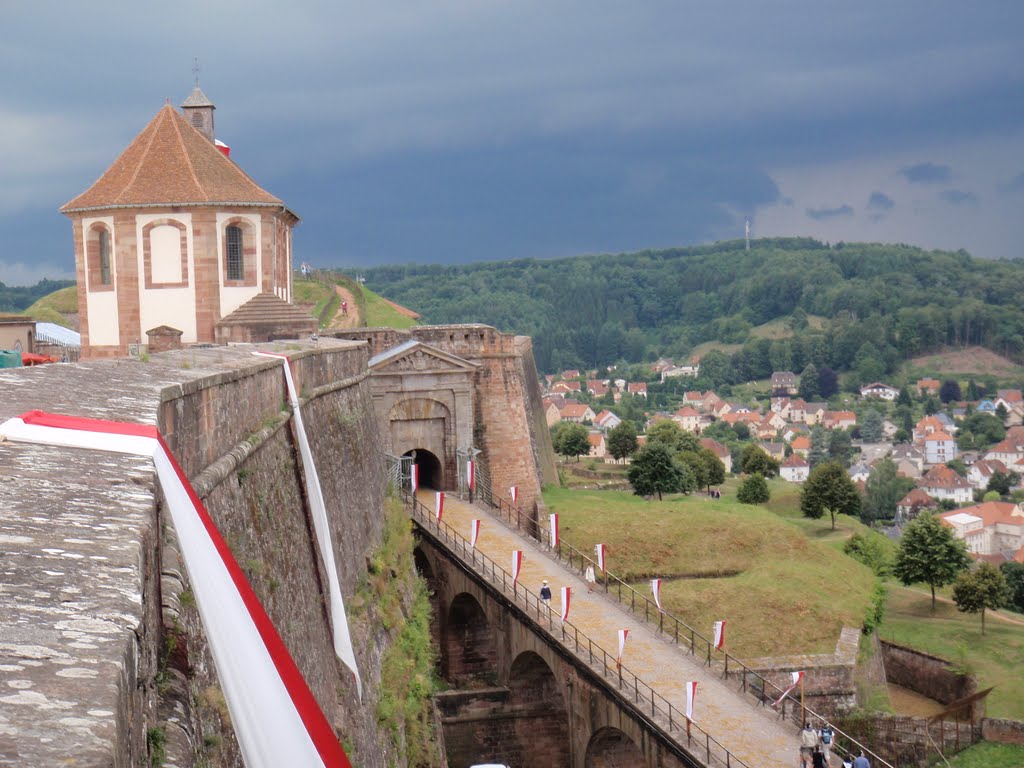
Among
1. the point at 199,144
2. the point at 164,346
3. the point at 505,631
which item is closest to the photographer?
the point at 505,631

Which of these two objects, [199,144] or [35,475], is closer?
[35,475]

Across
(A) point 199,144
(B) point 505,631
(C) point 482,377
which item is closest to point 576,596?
(B) point 505,631

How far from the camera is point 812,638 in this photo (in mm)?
29672

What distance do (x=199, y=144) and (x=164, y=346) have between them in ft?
19.5

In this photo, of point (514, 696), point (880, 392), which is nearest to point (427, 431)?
point (514, 696)

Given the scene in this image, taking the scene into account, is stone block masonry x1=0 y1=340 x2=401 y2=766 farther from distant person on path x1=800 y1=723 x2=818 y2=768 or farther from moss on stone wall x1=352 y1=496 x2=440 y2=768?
distant person on path x1=800 y1=723 x2=818 y2=768

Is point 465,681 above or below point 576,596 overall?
below

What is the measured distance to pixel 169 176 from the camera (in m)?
30.5

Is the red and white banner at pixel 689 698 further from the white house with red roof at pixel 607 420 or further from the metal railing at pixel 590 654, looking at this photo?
the white house with red roof at pixel 607 420

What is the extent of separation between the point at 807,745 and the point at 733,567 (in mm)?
14216

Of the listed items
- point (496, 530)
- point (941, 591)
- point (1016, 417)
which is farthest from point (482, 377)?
point (1016, 417)

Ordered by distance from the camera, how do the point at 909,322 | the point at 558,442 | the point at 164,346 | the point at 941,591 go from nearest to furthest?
1. the point at 164,346
2. the point at 941,591
3. the point at 558,442
4. the point at 909,322

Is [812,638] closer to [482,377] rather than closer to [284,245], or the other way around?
[482,377]

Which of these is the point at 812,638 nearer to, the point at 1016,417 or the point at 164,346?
the point at 164,346
